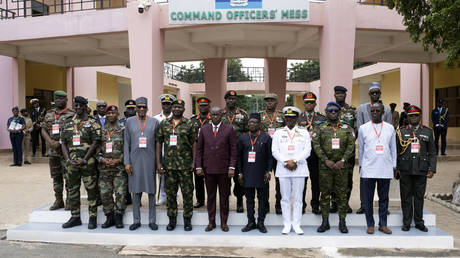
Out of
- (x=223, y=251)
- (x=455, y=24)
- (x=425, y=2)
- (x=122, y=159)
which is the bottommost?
(x=223, y=251)

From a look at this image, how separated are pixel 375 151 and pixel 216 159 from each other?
215 centimetres

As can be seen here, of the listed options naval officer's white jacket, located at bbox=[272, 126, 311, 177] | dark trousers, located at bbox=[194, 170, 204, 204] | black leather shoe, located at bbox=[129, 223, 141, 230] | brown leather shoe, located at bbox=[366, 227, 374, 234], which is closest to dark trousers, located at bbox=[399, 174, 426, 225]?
brown leather shoe, located at bbox=[366, 227, 374, 234]

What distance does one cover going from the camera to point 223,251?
15.6 ft

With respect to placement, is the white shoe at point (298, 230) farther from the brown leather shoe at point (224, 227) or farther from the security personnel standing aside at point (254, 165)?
the brown leather shoe at point (224, 227)

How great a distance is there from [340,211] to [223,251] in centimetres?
171

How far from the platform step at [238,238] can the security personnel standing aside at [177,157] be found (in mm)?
266

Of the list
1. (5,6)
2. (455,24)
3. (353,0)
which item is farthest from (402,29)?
(5,6)

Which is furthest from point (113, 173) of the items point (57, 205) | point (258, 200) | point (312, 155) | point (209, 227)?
point (312, 155)

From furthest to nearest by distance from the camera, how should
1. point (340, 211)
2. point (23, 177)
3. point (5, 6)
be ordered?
point (5, 6)
point (23, 177)
point (340, 211)

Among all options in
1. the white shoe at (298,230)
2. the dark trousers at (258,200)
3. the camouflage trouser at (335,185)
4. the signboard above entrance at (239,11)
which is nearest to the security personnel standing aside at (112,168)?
the dark trousers at (258,200)

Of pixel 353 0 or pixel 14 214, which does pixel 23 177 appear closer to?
Result: pixel 14 214

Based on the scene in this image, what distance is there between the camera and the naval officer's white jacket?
16.6 ft

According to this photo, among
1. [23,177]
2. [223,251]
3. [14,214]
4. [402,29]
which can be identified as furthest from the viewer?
[402,29]

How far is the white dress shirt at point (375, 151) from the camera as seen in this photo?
16.4 ft
